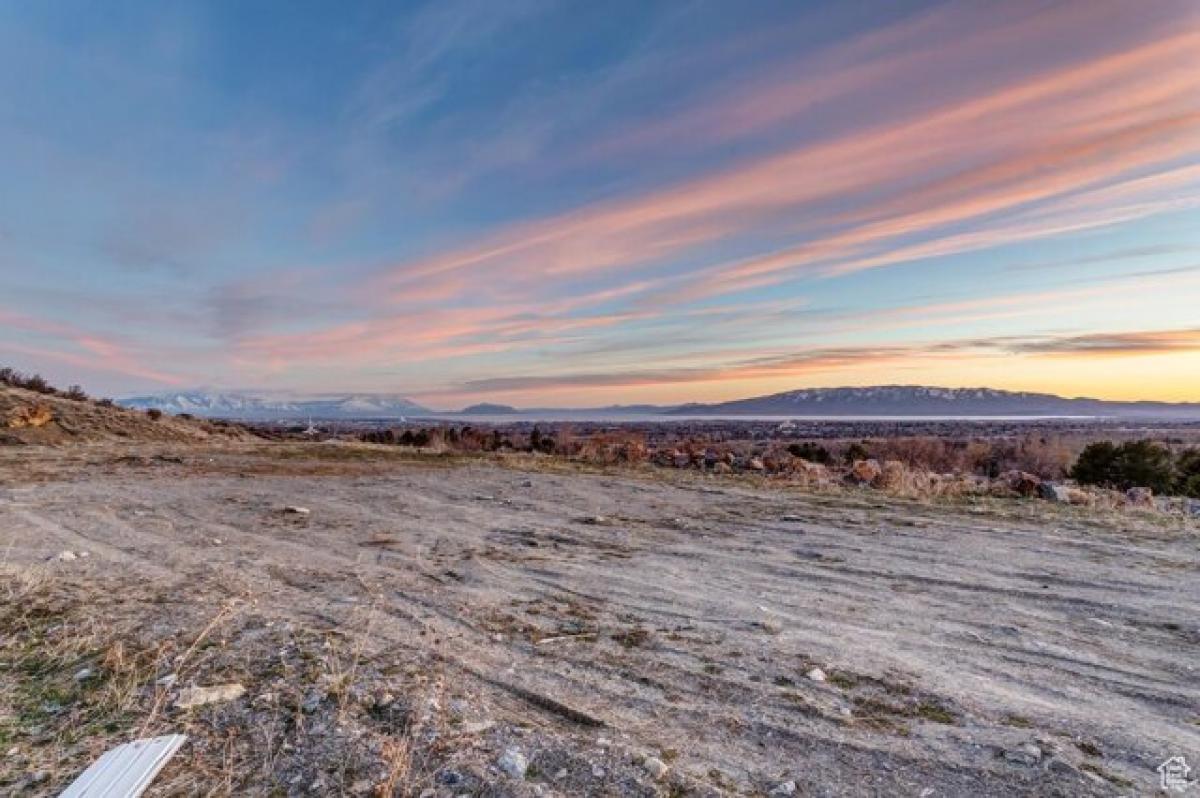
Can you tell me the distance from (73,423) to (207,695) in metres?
26.3

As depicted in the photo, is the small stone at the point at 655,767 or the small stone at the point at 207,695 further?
the small stone at the point at 207,695

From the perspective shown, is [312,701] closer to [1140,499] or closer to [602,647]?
[602,647]

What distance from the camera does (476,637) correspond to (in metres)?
5.14

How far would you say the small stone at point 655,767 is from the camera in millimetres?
3205

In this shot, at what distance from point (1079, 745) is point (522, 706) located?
10.1ft

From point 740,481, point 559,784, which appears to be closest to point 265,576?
point 559,784

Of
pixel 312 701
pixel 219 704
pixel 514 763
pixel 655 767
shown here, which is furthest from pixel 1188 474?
pixel 219 704

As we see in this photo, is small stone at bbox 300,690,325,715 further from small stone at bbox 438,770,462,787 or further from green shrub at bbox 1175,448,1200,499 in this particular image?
green shrub at bbox 1175,448,1200,499

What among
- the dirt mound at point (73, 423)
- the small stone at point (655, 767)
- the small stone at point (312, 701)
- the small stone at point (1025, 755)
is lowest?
the small stone at point (1025, 755)

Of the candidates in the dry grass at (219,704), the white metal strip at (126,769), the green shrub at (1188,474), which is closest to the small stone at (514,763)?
the dry grass at (219,704)

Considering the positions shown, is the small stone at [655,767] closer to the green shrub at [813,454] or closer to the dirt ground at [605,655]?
the dirt ground at [605,655]

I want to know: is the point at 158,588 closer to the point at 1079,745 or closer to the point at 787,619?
the point at 787,619

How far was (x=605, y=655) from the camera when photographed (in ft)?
15.8

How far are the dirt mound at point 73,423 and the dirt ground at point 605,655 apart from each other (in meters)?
14.9
